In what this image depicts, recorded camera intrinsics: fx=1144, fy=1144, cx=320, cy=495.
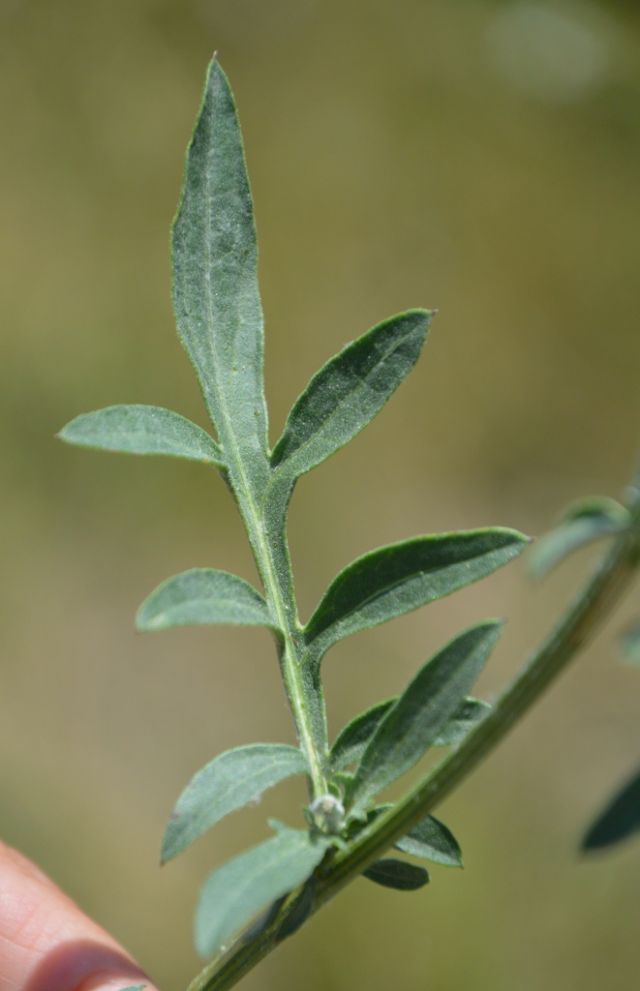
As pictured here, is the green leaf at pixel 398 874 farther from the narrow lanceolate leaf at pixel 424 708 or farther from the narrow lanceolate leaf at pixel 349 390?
the narrow lanceolate leaf at pixel 349 390

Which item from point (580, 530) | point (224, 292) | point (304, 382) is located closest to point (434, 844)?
point (580, 530)

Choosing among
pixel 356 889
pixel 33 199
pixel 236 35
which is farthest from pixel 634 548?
pixel 236 35

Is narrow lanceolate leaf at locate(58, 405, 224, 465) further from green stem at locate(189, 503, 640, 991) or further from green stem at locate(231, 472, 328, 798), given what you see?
green stem at locate(189, 503, 640, 991)

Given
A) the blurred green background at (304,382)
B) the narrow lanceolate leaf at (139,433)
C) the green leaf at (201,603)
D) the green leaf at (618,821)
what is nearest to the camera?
the green leaf at (618,821)

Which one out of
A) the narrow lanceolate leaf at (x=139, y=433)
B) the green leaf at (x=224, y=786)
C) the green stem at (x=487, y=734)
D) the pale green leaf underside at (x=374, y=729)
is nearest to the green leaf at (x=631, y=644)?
the green stem at (x=487, y=734)

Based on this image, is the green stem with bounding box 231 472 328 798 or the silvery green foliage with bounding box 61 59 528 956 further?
the green stem with bounding box 231 472 328 798

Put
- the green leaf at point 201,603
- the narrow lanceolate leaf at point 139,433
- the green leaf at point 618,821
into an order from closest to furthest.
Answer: the green leaf at point 618,821 < the green leaf at point 201,603 < the narrow lanceolate leaf at point 139,433

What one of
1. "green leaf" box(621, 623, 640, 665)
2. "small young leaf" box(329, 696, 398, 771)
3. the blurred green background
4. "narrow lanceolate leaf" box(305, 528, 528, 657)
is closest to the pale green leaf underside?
"small young leaf" box(329, 696, 398, 771)

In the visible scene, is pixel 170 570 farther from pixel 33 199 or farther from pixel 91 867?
pixel 33 199
